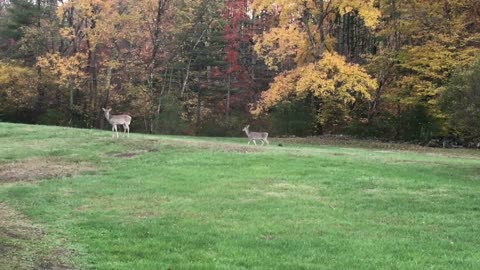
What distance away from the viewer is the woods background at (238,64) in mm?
33375

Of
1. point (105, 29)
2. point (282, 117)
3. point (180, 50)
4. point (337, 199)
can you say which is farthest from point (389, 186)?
point (180, 50)

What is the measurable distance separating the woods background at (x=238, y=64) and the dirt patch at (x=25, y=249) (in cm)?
2346

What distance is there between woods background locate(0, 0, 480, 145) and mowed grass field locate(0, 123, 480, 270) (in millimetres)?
13306

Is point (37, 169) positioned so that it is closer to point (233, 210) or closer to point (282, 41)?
point (233, 210)

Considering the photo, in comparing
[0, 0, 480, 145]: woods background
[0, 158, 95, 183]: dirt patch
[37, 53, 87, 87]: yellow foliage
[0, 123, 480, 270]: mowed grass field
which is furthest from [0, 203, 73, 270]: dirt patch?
[37, 53, 87, 87]: yellow foliage

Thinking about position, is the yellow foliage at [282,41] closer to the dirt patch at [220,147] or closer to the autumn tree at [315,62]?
the autumn tree at [315,62]

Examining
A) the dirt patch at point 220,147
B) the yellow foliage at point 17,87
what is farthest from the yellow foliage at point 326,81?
the yellow foliage at point 17,87

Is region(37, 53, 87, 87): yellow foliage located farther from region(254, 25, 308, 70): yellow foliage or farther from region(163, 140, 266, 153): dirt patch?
region(163, 140, 266, 153): dirt patch

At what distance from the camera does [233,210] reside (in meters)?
11.8

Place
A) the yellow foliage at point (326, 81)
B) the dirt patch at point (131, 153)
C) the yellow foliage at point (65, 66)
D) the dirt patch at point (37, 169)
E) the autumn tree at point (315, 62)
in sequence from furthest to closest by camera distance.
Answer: the yellow foliage at point (65, 66) < the autumn tree at point (315, 62) < the yellow foliage at point (326, 81) < the dirt patch at point (131, 153) < the dirt patch at point (37, 169)

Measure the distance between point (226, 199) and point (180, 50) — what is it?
33826 mm

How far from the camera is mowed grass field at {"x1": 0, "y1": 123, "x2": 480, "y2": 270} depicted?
8.20m

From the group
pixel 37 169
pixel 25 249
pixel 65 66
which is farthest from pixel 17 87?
pixel 25 249

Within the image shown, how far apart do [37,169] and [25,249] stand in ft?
34.3
